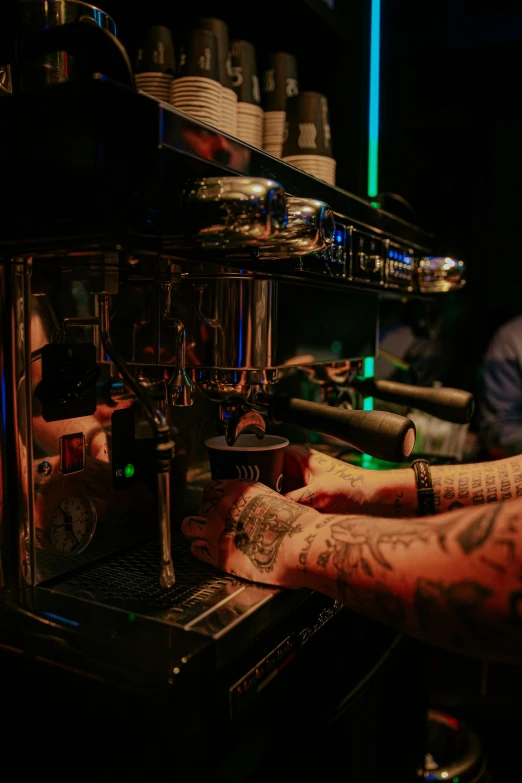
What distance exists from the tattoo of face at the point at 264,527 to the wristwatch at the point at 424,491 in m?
0.30

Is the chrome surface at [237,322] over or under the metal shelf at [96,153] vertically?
under

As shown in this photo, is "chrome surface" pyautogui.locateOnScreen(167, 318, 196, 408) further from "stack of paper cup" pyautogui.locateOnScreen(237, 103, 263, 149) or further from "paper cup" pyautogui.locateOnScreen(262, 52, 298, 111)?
"paper cup" pyautogui.locateOnScreen(262, 52, 298, 111)

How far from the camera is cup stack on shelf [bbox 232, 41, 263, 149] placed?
108 centimetres

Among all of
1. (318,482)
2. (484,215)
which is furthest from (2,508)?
(484,215)

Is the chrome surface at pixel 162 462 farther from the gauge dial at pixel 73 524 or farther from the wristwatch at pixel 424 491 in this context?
the wristwatch at pixel 424 491

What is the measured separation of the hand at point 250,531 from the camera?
2.57ft

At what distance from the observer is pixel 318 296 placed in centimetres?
108

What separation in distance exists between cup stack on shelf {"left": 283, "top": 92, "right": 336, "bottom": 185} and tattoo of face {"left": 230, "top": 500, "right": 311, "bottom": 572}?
603 mm

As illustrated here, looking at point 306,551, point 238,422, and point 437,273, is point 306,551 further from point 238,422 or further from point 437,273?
point 437,273

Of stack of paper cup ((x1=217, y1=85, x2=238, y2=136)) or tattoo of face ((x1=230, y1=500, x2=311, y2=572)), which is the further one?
stack of paper cup ((x1=217, y1=85, x2=238, y2=136))

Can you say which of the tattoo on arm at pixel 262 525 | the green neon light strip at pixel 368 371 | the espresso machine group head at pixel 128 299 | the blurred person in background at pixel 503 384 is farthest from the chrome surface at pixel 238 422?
the blurred person in background at pixel 503 384

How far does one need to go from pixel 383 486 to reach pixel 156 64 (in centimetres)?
74

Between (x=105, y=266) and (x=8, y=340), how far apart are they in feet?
0.52

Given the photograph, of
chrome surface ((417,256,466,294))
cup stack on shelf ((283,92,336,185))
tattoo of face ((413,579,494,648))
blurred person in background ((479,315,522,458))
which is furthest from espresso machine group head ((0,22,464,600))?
blurred person in background ((479,315,522,458))
